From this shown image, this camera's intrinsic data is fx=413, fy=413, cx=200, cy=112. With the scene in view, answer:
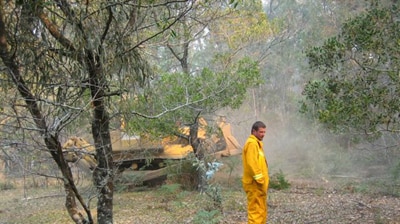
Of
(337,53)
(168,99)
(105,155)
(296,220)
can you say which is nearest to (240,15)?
(168,99)

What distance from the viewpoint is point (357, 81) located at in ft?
21.8

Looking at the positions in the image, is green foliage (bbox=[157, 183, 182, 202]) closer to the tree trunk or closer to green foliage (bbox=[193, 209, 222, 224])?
green foliage (bbox=[193, 209, 222, 224])

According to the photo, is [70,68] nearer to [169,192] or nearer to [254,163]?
[254,163]

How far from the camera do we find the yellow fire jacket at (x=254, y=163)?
224 inches

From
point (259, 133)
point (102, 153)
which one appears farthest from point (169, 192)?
point (102, 153)

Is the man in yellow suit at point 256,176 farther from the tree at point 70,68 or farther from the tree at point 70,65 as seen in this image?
the tree at point 70,65

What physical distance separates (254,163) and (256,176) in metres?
0.18

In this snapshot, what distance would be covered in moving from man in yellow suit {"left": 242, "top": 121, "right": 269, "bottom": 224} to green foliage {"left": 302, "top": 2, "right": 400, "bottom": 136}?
1.45 m

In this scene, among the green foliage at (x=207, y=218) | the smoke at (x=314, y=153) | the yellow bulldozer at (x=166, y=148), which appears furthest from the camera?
the smoke at (x=314, y=153)

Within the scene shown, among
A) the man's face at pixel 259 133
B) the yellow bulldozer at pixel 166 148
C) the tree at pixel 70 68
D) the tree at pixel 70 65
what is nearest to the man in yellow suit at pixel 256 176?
the man's face at pixel 259 133

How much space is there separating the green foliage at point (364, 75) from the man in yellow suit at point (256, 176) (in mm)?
1451

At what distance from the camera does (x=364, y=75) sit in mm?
6723

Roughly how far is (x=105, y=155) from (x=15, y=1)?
1787 millimetres

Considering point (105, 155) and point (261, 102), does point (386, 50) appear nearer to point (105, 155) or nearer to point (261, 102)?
point (105, 155)
